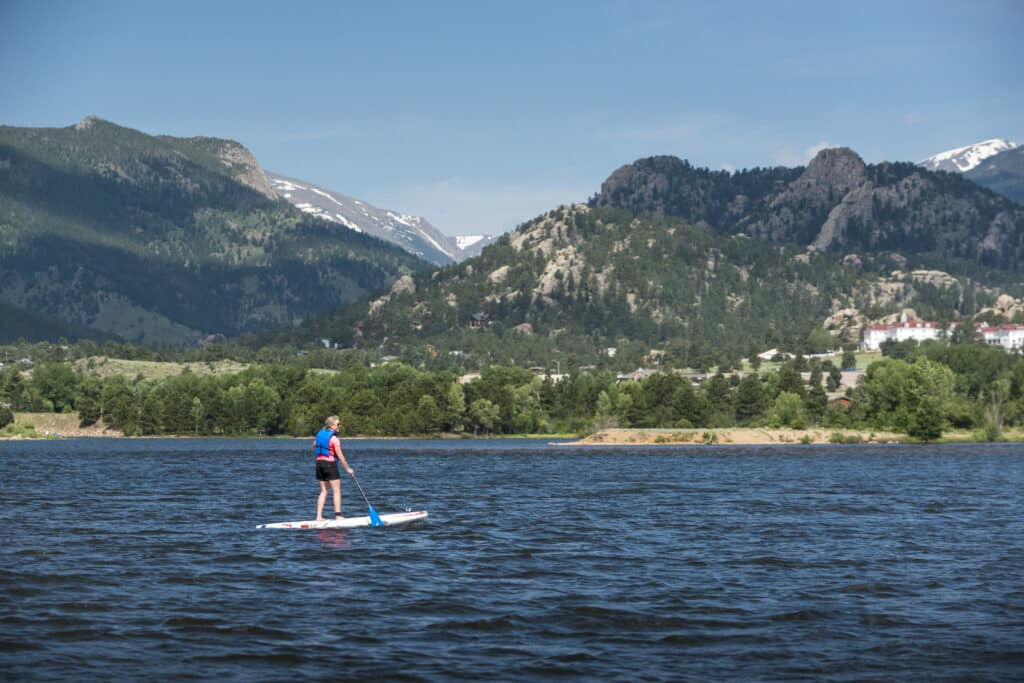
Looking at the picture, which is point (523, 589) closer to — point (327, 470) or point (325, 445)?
point (325, 445)

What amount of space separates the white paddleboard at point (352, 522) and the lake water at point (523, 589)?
49cm

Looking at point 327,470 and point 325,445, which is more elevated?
point 325,445

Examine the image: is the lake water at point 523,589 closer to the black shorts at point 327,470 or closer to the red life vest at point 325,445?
the black shorts at point 327,470

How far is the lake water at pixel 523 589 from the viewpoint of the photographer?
26297 mm

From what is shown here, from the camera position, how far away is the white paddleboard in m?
51.4

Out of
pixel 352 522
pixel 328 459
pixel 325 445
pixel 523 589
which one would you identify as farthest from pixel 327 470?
pixel 523 589

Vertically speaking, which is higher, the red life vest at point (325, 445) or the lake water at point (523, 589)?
the red life vest at point (325, 445)

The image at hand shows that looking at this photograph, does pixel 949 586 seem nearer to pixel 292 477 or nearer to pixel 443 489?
pixel 443 489

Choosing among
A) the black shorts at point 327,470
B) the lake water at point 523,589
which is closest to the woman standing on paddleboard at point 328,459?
the black shorts at point 327,470

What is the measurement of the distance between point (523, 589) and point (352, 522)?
727 inches

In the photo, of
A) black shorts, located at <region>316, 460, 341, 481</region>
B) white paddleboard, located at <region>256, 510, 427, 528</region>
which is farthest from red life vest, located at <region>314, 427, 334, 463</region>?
white paddleboard, located at <region>256, 510, 427, 528</region>

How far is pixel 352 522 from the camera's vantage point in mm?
52781

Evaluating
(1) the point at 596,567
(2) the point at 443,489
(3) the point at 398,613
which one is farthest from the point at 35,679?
(2) the point at 443,489

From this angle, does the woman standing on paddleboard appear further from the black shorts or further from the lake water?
the lake water
